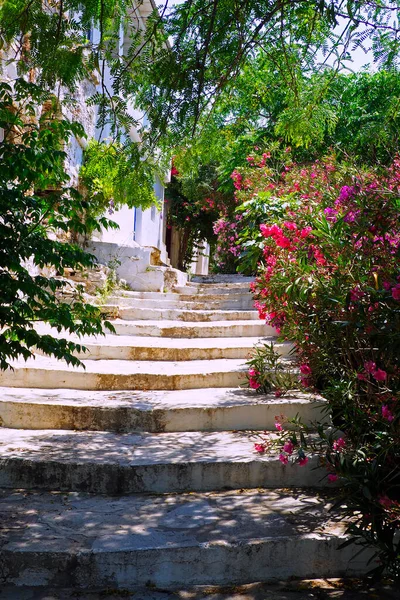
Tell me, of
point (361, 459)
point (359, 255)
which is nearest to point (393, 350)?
point (361, 459)

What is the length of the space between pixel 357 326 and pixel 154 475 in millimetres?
1729

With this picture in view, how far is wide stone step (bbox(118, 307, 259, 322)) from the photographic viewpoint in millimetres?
9164

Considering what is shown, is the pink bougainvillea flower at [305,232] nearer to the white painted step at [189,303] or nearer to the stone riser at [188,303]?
the white painted step at [189,303]

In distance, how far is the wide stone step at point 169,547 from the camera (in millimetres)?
3148

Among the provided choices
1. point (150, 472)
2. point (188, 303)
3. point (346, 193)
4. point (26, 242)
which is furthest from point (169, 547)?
→ point (188, 303)

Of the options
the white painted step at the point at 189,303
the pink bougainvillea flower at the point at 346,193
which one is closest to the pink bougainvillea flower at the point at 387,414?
the pink bougainvillea flower at the point at 346,193

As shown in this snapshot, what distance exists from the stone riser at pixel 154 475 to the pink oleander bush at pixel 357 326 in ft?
0.91

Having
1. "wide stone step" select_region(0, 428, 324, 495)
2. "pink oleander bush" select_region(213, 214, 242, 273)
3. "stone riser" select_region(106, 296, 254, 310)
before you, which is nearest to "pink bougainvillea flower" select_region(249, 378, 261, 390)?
"wide stone step" select_region(0, 428, 324, 495)

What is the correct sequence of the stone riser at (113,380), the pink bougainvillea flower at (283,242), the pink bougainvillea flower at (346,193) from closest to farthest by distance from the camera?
the pink bougainvillea flower at (346,193) → the pink bougainvillea flower at (283,242) → the stone riser at (113,380)

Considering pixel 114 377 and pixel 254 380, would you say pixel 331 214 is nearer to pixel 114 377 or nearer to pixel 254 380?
pixel 254 380

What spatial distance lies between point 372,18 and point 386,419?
2.50 meters

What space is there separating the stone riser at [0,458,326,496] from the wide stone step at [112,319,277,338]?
13.1 ft

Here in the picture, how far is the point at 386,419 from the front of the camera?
3156mm

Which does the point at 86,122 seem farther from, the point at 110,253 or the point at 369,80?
the point at 369,80
